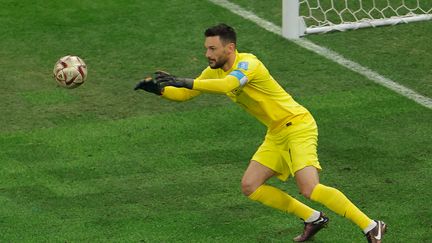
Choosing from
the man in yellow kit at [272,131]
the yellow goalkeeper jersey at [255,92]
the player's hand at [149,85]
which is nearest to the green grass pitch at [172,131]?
the man in yellow kit at [272,131]

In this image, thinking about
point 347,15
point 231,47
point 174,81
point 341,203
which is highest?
point 231,47

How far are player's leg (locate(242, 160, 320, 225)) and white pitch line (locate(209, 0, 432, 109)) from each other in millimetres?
4169

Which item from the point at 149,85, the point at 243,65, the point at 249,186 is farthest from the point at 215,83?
the point at 249,186

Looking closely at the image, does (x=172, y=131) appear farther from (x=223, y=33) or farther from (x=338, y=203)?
(x=338, y=203)

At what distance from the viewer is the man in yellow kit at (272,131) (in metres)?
11.3

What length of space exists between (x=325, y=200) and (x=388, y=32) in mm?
6878

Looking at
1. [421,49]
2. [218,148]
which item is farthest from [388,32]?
[218,148]

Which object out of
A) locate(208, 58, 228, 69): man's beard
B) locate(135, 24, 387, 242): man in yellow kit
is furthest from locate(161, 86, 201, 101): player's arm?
locate(208, 58, 228, 69): man's beard

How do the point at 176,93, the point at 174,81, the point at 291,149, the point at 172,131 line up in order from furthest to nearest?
the point at 172,131 → the point at 176,93 → the point at 291,149 → the point at 174,81

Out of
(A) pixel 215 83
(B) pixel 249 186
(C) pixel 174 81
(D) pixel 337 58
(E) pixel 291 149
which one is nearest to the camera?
(C) pixel 174 81

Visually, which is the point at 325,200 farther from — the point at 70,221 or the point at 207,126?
the point at 207,126

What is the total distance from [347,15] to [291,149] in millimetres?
6497

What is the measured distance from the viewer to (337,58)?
16875mm

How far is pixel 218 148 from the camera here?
14180 mm
